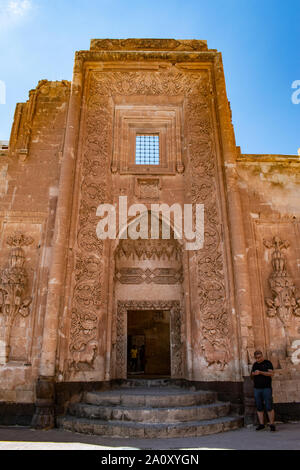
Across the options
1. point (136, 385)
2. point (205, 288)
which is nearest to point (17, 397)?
point (136, 385)

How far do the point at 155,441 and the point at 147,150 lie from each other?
28.2 feet

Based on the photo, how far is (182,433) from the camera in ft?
20.3

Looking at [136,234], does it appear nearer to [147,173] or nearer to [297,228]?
[147,173]

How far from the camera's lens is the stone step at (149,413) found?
6488 mm

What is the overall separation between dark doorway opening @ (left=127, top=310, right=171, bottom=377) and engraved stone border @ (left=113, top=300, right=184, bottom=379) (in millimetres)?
4744

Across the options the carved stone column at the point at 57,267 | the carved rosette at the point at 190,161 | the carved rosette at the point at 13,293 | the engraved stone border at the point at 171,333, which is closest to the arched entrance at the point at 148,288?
the engraved stone border at the point at 171,333

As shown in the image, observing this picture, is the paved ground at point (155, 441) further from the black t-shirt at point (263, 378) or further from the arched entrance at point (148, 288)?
the arched entrance at point (148, 288)

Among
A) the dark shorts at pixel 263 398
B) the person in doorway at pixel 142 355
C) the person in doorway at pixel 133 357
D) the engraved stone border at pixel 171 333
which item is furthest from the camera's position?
the person in doorway at pixel 142 355

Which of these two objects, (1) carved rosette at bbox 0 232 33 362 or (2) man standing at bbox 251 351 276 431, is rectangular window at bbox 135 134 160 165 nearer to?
(1) carved rosette at bbox 0 232 33 362

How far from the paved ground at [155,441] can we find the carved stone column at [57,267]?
716 mm

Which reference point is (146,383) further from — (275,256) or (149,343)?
(149,343)

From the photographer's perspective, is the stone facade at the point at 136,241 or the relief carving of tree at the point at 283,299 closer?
the stone facade at the point at 136,241

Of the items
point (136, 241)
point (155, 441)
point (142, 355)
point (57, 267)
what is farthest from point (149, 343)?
point (155, 441)

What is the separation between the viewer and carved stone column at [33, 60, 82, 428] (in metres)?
7.41
